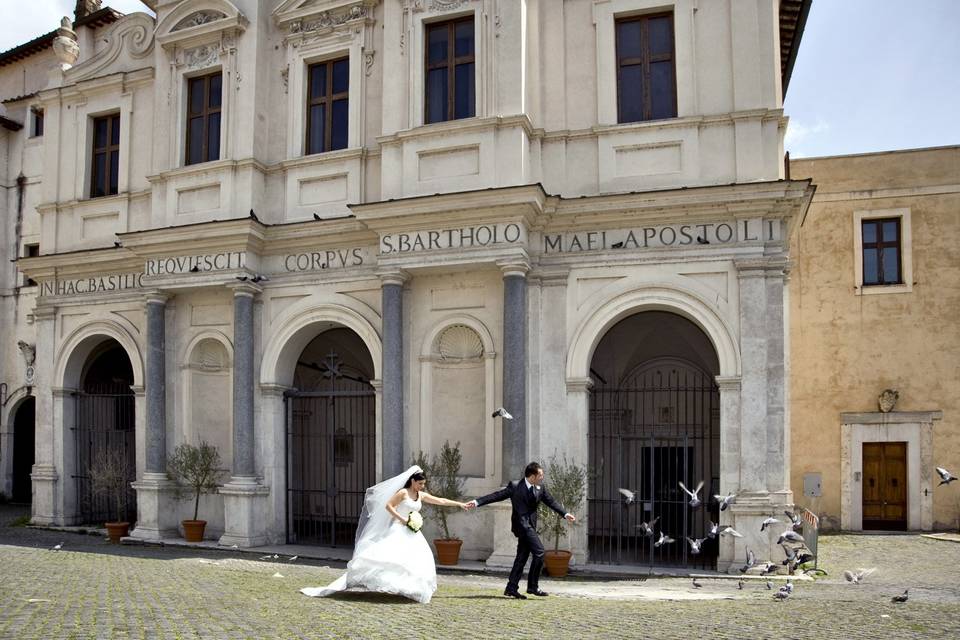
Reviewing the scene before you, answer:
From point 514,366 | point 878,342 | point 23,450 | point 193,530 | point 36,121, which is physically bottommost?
point 193,530

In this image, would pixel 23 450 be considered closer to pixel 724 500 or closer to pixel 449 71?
pixel 449 71

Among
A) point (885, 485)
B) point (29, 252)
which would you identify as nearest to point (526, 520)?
point (885, 485)

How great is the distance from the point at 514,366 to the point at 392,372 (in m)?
2.12

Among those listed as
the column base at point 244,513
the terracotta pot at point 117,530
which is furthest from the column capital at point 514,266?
the terracotta pot at point 117,530

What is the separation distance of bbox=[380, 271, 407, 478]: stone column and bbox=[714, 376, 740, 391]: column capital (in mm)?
4965

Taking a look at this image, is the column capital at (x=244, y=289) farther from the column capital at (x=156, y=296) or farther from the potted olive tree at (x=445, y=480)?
the potted olive tree at (x=445, y=480)

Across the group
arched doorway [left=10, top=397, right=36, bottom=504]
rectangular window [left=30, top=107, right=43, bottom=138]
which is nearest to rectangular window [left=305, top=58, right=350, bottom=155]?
rectangular window [left=30, top=107, right=43, bottom=138]

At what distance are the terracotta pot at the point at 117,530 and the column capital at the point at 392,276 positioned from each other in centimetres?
691

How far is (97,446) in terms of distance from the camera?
1886 cm

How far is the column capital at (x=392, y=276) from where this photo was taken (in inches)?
567

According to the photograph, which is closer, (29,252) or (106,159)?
(106,159)

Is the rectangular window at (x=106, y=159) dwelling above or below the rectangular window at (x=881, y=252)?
above

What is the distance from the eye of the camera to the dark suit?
9961mm

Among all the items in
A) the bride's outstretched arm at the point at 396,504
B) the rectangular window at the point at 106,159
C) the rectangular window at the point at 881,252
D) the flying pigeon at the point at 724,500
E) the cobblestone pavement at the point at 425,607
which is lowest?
the cobblestone pavement at the point at 425,607
